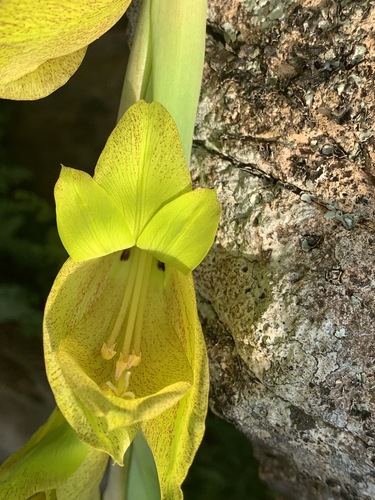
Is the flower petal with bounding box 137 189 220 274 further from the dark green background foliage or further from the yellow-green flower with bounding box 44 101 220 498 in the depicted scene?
the dark green background foliage

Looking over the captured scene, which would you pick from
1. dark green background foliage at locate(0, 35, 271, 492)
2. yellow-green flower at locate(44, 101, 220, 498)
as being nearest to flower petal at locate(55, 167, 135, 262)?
yellow-green flower at locate(44, 101, 220, 498)

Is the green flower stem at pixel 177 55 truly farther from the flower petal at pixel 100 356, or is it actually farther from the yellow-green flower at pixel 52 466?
the yellow-green flower at pixel 52 466

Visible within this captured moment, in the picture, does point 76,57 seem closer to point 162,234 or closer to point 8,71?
point 8,71

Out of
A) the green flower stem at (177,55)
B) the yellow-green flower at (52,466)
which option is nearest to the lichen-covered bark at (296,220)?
the green flower stem at (177,55)

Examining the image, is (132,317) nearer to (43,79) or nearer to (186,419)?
(186,419)

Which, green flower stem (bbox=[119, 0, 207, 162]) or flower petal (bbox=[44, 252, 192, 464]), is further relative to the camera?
green flower stem (bbox=[119, 0, 207, 162])

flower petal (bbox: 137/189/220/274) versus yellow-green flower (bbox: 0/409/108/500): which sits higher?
flower petal (bbox: 137/189/220/274)

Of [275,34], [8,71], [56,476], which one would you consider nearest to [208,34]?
[275,34]

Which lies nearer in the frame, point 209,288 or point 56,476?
point 56,476
